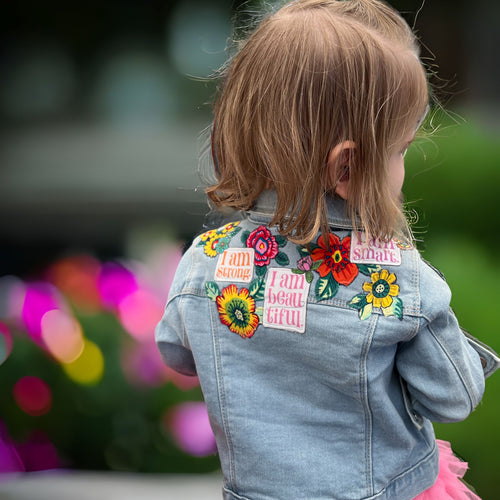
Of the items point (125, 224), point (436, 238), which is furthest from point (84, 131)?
point (436, 238)

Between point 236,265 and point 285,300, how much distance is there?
9 centimetres

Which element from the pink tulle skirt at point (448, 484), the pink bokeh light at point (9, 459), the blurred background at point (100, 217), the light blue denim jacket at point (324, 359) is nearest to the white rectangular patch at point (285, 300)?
the light blue denim jacket at point (324, 359)

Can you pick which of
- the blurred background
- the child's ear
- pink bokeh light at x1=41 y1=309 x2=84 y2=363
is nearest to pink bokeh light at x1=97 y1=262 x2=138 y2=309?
the blurred background

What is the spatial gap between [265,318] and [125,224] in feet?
3.49

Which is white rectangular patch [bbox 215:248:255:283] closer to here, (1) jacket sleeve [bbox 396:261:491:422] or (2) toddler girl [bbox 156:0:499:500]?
(2) toddler girl [bbox 156:0:499:500]

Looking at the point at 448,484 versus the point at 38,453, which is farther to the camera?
the point at 38,453

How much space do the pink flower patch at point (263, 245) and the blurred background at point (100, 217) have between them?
2.98 ft

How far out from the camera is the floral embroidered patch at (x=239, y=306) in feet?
2.89

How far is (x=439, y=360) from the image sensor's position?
826 millimetres

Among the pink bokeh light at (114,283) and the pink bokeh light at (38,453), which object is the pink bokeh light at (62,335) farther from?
the pink bokeh light at (38,453)

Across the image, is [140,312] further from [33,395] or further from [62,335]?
[33,395]

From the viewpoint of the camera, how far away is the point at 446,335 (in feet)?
2.71

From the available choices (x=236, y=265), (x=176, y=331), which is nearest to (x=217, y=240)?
(x=236, y=265)

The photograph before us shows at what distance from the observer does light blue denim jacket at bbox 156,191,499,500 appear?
2.69 feet
